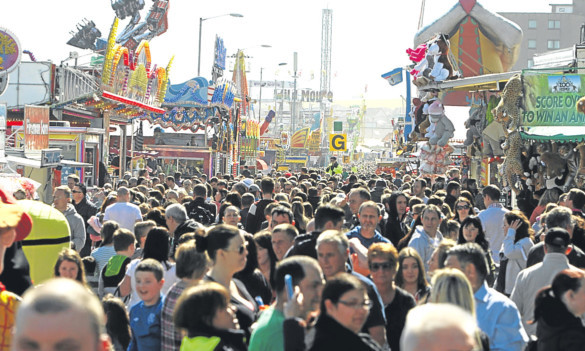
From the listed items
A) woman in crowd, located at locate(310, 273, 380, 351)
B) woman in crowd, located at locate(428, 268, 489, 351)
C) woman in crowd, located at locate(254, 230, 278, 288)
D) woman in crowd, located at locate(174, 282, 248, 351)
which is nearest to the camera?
woman in crowd, located at locate(310, 273, 380, 351)

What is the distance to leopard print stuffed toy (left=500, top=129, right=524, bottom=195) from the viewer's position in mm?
17297

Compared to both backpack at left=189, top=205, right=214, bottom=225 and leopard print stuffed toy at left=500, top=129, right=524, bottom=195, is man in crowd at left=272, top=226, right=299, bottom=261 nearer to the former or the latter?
backpack at left=189, top=205, right=214, bottom=225

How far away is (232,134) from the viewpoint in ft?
Result: 164

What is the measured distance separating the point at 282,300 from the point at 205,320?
1.43 ft

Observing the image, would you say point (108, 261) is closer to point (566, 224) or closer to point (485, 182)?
point (566, 224)

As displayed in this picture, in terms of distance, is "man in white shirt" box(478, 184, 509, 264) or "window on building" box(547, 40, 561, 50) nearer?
"man in white shirt" box(478, 184, 509, 264)

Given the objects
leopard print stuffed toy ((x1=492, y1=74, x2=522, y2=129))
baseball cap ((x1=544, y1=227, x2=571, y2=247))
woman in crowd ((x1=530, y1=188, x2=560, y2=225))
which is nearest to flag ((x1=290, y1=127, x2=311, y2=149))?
leopard print stuffed toy ((x1=492, y1=74, x2=522, y2=129))

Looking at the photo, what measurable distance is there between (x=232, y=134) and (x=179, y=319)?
150ft

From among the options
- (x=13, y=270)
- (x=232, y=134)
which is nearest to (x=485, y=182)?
(x=13, y=270)

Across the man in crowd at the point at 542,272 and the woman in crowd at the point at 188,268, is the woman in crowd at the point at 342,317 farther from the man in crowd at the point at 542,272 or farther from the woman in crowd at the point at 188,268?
the man in crowd at the point at 542,272

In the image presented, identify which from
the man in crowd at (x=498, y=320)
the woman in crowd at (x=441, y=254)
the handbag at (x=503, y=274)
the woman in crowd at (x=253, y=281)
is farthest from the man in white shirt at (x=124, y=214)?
the man in crowd at (x=498, y=320)

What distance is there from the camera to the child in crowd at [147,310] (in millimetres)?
5891

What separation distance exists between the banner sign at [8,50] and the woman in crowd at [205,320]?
17460 mm

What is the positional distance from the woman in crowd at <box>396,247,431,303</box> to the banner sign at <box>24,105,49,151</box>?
15.8 meters
